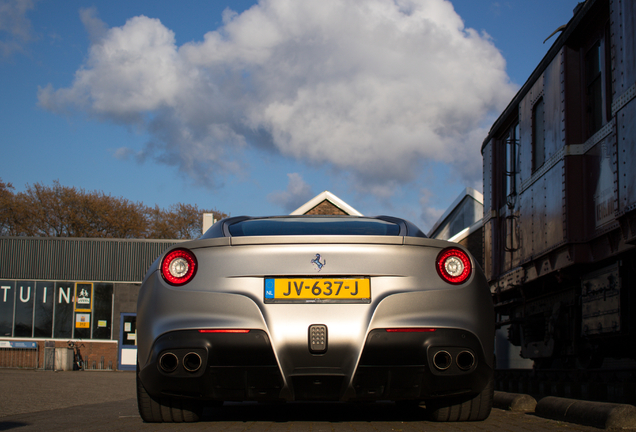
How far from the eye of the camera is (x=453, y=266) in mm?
3766

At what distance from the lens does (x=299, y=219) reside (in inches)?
183

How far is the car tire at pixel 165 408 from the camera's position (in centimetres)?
402

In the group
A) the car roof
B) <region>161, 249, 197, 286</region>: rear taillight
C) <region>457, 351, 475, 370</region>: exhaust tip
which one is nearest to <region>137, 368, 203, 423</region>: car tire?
<region>161, 249, 197, 286</region>: rear taillight

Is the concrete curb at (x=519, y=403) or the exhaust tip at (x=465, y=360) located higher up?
the exhaust tip at (x=465, y=360)

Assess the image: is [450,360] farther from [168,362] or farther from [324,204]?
[324,204]

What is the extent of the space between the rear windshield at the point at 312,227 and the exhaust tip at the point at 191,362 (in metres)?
0.83

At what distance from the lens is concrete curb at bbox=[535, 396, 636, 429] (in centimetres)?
389

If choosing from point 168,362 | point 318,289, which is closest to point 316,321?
point 318,289

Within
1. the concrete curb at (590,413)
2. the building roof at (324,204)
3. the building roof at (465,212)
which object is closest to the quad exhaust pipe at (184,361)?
the concrete curb at (590,413)

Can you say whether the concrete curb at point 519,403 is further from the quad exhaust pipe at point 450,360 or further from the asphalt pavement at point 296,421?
the quad exhaust pipe at point 450,360

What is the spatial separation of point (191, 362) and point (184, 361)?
0.13 ft

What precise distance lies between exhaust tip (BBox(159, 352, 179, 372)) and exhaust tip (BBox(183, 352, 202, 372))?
0.05 metres

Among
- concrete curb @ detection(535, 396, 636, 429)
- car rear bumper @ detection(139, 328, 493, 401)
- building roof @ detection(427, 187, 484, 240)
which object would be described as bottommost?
concrete curb @ detection(535, 396, 636, 429)

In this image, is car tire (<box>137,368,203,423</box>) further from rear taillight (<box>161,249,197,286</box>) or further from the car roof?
the car roof
